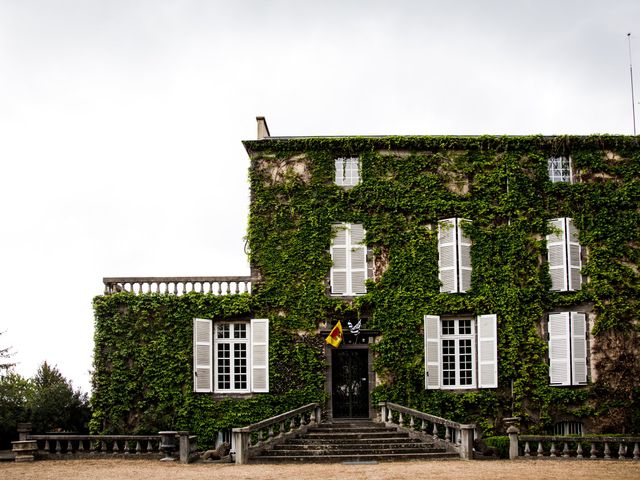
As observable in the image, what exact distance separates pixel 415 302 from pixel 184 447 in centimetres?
809

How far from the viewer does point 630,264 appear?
25.8 metres

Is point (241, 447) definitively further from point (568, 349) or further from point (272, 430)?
point (568, 349)

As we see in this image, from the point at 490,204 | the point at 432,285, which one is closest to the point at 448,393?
the point at 432,285

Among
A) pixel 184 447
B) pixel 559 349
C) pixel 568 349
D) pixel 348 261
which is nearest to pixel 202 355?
pixel 184 447

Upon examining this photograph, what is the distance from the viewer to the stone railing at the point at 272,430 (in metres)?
20.5

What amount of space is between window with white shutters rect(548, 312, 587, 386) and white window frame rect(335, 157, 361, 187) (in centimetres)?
698

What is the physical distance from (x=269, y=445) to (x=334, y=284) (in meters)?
6.00

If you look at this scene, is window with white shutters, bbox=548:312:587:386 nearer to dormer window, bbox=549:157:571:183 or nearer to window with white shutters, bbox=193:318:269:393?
dormer window, bbox=549:157:571:183

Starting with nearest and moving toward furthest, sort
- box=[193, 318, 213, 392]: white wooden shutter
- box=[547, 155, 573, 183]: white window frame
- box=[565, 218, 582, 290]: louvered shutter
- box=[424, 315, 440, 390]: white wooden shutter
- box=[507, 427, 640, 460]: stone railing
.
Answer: box=[507, 427, 640, 460]: stone railing → box=[424, 315, 440, 390]: white wooden shutter → box=[193, 318, 213, 392]: white wooden shutter → box=[565, 218, 582, 290]: louvered shutter → box=[547, 155, 573, 183]: white window frame

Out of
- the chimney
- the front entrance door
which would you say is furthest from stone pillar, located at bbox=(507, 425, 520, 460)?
the chimney

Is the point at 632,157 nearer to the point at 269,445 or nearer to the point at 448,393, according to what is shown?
the point at 448,393

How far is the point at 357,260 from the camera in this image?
85.0 feet

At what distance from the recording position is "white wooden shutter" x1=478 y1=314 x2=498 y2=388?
82.7 feet

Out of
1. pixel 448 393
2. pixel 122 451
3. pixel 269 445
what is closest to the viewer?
pixel 269 445
